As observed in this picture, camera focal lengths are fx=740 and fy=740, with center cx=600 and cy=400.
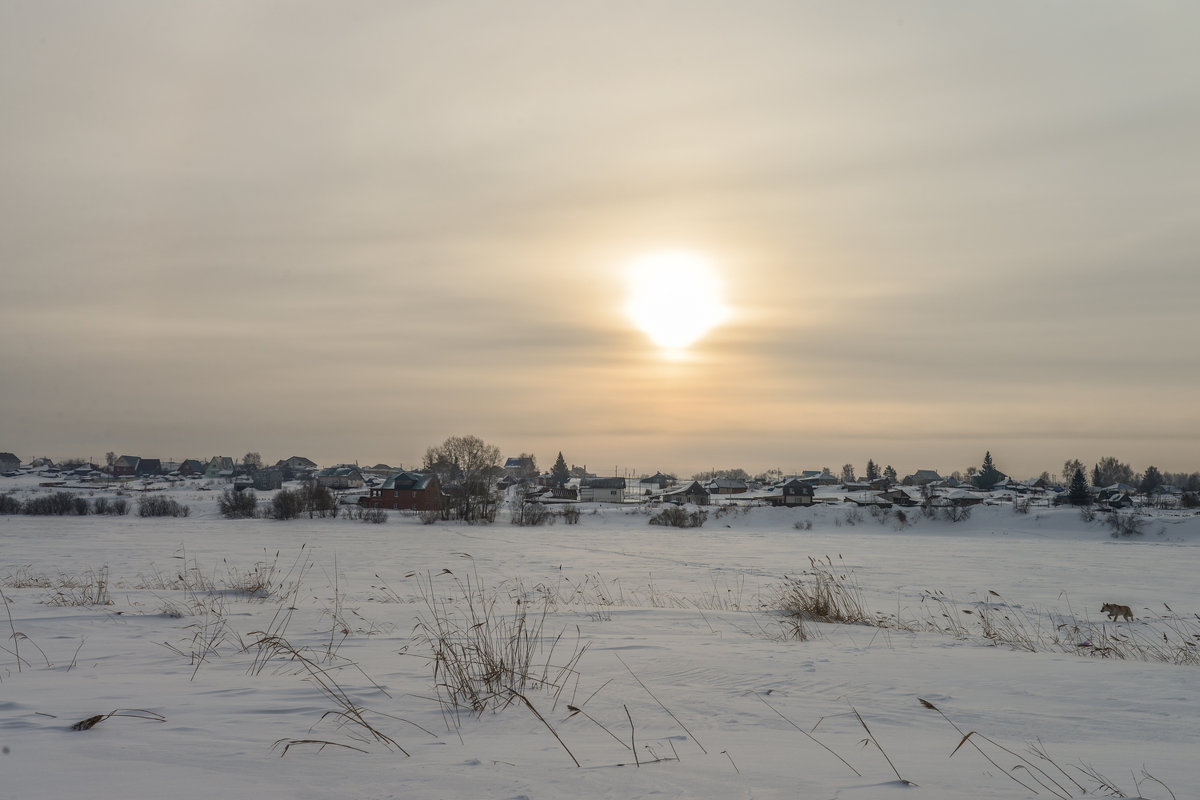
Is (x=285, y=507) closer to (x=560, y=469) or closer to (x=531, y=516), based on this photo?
→ (x=531, y=516)

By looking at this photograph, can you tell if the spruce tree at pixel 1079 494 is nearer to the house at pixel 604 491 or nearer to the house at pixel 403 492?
the house at pixel 604 491

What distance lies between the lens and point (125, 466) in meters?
166

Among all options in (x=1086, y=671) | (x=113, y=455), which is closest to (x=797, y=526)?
(x=1086, y=671)

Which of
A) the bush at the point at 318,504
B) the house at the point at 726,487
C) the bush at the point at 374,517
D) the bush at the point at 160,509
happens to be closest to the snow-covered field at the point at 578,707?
the bush at the point at 374,517

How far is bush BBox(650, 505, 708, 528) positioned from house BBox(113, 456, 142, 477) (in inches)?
5651

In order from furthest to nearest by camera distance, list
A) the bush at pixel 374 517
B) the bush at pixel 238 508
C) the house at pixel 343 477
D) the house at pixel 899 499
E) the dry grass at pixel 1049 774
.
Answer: the house at pixel 343 477 → the house at pixel 899 499 → the bush at pixel 238 508 → the bush at pixel 374 517 → the dry grass at pixel 1049 774

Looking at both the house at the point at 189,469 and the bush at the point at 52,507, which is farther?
the house at the point at 189,469

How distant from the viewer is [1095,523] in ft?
206

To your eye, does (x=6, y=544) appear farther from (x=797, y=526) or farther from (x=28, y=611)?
(x=797, y=526)

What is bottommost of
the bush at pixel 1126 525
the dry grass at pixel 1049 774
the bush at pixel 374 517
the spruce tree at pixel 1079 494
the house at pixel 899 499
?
the bush at pixel 374 517

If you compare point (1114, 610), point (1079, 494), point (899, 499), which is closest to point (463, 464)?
point (899, 499)

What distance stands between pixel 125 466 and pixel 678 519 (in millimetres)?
149136

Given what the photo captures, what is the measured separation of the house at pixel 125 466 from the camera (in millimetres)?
163875

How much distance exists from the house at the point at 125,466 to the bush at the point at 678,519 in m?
144
